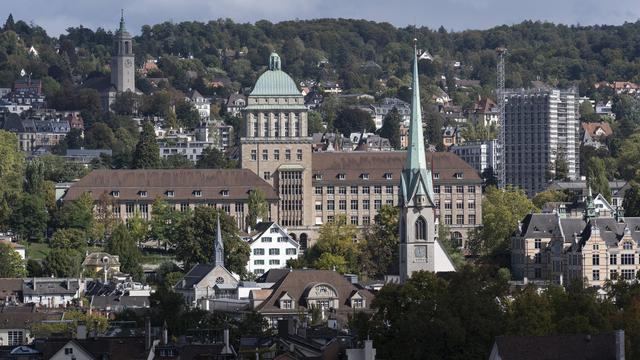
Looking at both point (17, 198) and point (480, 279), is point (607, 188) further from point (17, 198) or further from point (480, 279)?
point (480, 279)

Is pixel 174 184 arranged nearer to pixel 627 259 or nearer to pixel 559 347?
pixel 627 259

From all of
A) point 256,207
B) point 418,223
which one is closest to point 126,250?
point 256,207

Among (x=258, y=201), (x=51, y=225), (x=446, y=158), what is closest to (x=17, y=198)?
(x=51, y=225)

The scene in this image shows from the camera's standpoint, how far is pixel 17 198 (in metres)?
179

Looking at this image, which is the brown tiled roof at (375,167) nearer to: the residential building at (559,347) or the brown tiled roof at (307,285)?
the brown tiled roof at (307,285)

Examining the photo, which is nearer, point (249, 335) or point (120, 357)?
point (120, 357)

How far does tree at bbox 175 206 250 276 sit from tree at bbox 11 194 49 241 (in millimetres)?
14367

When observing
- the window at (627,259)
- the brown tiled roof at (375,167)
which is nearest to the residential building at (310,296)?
the window at (627,259)

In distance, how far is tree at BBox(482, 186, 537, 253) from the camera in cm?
16762

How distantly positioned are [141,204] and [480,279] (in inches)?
3116

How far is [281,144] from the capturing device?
182m

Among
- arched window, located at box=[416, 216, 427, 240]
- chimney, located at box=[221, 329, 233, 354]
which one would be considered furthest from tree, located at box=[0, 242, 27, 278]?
chimney, located at box=[221, 329, 233, 354]

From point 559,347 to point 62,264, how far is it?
85.9 metres

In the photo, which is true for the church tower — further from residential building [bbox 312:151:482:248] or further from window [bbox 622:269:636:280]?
residential building [bbox 312:151:482:248]
